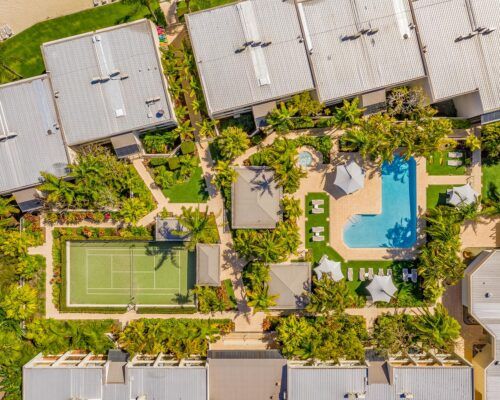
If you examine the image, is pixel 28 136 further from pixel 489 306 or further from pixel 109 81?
pixel 489 306

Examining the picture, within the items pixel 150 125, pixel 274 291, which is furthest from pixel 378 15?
pixel 274 291

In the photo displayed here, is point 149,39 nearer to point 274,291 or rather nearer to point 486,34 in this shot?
point 274,291

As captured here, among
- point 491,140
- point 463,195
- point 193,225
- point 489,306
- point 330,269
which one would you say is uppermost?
point 491,140

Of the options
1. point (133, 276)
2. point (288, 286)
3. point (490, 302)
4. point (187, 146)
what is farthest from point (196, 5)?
point (490, 302)

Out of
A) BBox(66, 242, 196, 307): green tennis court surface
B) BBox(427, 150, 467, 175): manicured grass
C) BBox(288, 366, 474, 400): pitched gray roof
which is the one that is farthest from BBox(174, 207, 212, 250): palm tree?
BBox(427, 150, 467, 175): manicured grass

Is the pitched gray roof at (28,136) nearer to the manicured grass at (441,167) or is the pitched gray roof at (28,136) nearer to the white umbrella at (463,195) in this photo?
the manicured grass at (441,167)

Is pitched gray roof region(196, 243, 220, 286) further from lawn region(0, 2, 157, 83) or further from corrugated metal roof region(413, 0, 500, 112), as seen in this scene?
corrugated metal roof region(413, 0, 500, 112)
